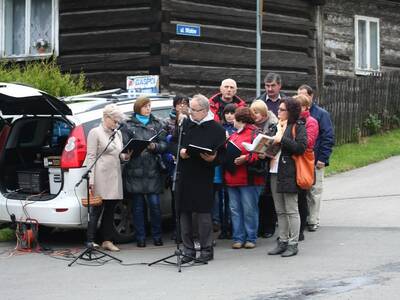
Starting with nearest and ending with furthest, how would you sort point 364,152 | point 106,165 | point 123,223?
point 106,165, point 123,223, point 364,152

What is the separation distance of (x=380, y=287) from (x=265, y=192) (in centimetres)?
307

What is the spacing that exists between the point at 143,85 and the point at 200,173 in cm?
438

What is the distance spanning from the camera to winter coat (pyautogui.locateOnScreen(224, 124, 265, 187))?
29.9ft

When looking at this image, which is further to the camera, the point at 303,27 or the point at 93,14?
the point at 303,27

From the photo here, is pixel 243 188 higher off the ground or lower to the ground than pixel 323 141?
lower

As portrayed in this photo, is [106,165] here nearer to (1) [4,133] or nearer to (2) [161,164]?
(2) [161,164]

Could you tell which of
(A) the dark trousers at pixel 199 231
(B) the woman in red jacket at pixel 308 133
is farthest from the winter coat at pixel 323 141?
(A) the dark trousers at pixel 199 231

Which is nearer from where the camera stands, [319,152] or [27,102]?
[27,102]

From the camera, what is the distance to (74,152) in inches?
352

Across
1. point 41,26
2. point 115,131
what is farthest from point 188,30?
point 115,131

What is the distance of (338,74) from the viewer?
20.6 m

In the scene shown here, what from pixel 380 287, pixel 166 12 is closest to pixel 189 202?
pixel 380 287

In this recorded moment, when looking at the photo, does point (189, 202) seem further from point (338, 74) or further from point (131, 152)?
point (338, 74)

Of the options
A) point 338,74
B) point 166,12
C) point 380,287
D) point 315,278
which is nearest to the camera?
point 380,287
